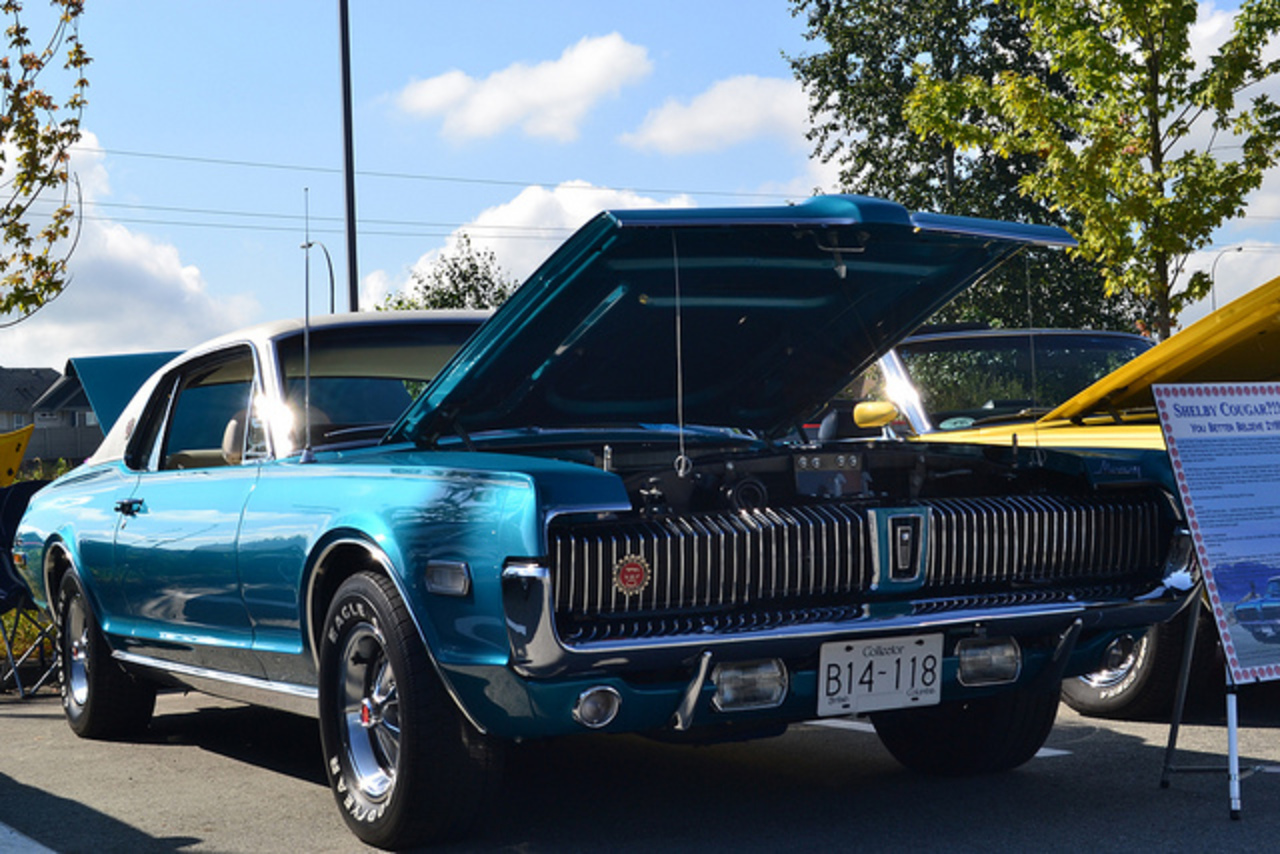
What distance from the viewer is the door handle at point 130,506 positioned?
6.20 meters

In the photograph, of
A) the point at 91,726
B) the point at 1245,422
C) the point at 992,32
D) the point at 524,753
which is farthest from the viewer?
the point at 992,32

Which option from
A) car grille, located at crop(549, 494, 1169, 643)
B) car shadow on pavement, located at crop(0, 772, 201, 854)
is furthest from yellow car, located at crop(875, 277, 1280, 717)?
car shadow on pavement, located at crop(0, 772, 201, 854)

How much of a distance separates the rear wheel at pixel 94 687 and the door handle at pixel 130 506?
65 cm

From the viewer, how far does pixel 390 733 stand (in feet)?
15.0

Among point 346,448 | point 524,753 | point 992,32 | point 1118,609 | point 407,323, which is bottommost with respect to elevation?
point 524,753

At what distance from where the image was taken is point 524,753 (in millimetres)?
6254

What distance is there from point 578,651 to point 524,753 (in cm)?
247

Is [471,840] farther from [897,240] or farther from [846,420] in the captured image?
[846,420]

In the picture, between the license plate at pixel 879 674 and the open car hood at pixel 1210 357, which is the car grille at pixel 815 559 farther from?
the open car hood at pixel 1210 357

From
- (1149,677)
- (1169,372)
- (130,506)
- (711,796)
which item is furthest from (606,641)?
(1149,677)

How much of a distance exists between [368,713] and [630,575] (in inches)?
40.8

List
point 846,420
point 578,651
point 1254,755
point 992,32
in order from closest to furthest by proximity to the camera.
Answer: point 578,651
point 1254,755
point 846,420
point 992,32

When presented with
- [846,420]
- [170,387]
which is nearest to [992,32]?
[846,420]

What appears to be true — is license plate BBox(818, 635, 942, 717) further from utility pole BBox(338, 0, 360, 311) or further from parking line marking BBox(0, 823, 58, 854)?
utility pole BBox(338, 0, 360, 311)
